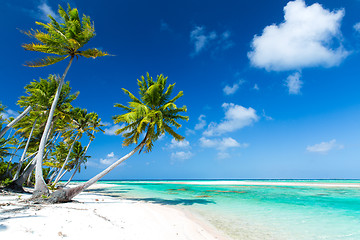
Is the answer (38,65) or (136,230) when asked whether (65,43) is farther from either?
(136,230)

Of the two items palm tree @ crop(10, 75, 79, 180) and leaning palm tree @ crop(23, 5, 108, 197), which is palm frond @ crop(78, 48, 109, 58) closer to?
leaning palm tree @ crop(23, 5, 108, 197)

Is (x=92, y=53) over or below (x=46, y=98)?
over

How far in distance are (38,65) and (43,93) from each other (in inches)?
176

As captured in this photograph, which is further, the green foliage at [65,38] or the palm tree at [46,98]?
the palm tree at [46,98]

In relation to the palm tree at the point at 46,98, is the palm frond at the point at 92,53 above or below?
above

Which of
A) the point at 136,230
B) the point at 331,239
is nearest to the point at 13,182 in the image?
the point at 136,230

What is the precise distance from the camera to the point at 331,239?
6.19m

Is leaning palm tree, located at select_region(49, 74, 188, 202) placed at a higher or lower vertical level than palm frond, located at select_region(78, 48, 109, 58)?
lower

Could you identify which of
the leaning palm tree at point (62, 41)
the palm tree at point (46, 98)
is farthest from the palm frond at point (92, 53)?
the palm tree at point (46, 98)

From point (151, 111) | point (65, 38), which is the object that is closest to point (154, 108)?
point (151, 111)

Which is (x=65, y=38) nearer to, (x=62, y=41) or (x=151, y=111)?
(x=62, y=41)

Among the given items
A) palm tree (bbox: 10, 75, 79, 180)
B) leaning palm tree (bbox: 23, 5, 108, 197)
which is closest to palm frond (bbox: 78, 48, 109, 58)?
leaning palm tree (bbox: 23, 5, 108, 197)

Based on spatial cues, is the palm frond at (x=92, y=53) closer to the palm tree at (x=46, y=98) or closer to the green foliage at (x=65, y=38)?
the green foliage at (x=65, y=38)

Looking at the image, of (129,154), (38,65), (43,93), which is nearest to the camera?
(38,65)
